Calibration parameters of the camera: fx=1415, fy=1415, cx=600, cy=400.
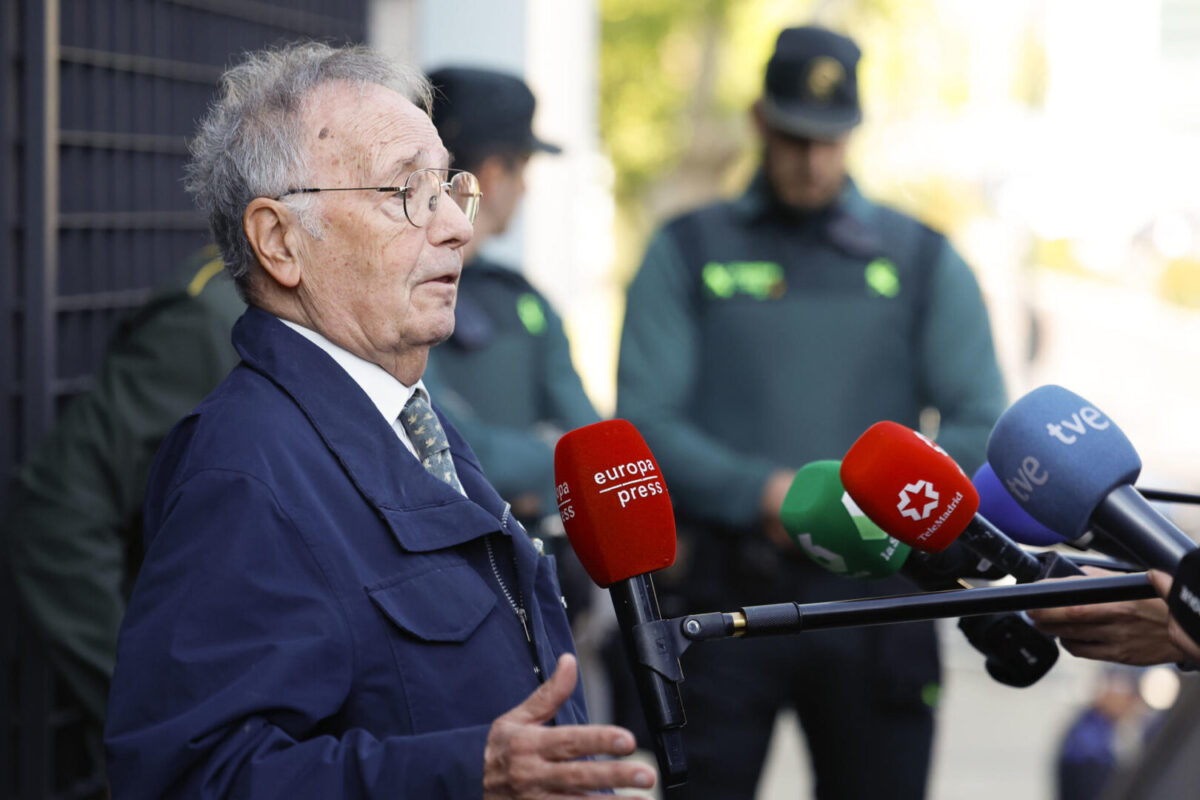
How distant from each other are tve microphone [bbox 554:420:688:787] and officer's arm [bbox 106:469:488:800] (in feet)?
0.70

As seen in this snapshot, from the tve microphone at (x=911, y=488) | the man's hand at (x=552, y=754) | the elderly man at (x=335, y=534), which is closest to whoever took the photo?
the man's hand at (x=552, y=754)

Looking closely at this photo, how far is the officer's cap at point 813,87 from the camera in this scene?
360cm

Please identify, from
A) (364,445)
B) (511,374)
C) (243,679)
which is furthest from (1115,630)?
(511,374)

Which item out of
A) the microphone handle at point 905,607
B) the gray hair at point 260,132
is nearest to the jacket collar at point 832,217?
the gray hair at point 260,132

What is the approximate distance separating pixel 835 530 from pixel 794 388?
1.46m

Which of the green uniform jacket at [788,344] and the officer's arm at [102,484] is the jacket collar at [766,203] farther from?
the officer's arm at [102,484]

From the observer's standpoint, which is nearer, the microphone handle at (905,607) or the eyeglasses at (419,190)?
the microphone handle at (905,607)

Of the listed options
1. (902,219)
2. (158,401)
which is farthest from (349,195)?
(902,219)

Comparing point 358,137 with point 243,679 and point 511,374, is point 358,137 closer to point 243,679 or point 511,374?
point 243,679

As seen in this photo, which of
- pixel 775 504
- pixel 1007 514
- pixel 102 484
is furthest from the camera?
pixel 775 504

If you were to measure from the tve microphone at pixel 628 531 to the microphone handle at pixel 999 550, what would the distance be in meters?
0.42

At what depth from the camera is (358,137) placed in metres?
1.92

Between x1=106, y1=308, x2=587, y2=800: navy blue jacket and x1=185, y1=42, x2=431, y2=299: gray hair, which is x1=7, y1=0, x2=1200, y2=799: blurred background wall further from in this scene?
x1=106, y1=308, x2=587, y2=800: navy blue jacket

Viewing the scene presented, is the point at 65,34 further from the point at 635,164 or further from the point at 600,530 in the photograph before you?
the point at 635,164
